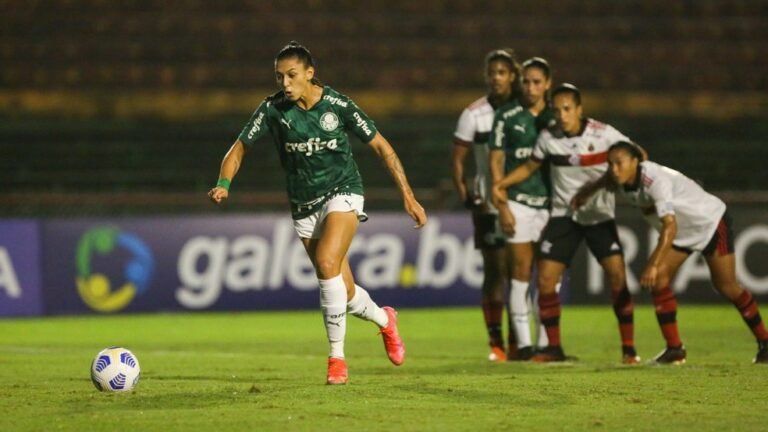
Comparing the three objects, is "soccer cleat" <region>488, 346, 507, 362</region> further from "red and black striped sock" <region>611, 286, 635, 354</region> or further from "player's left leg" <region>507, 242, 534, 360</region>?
"red and black striped sock" <region>611, 286, 635, 354</region>

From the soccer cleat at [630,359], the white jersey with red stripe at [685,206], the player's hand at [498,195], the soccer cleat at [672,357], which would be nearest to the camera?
the white jersey with red stripe at [685,206]

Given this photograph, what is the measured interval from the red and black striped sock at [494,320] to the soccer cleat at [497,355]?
0.04 meters

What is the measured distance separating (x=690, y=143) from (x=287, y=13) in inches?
267

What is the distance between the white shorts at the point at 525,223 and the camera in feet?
33.3

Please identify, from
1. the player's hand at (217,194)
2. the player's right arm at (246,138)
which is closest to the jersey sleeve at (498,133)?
the player's right arm at (246,138)

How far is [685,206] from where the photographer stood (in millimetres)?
9562

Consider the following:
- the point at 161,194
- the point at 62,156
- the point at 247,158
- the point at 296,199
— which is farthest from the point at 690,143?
the point at 296,199

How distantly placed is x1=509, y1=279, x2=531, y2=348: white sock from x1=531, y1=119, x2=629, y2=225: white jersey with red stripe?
0.74 meters

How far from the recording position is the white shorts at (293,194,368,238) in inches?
316

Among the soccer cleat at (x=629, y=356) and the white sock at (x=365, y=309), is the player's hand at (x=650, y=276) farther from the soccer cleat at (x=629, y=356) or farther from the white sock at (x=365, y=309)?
the white sock at (x=365, y=309)

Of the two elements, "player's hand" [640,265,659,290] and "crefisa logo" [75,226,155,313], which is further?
"crefisa logo" [75,226,155,313]

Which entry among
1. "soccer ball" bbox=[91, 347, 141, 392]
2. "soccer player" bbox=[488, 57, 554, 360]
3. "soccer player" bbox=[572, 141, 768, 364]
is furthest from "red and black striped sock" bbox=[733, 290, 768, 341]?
"soccer ball" bbox=[91, 347, 141, 392]

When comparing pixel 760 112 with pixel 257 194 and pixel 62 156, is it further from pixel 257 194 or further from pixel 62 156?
pixel 62 156

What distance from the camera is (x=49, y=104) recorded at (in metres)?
20.0
